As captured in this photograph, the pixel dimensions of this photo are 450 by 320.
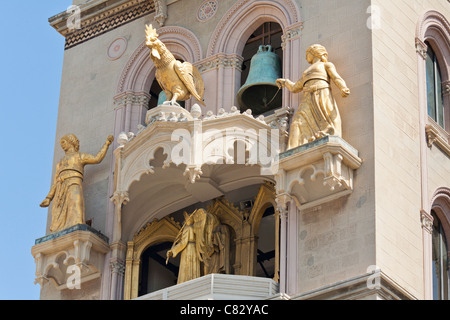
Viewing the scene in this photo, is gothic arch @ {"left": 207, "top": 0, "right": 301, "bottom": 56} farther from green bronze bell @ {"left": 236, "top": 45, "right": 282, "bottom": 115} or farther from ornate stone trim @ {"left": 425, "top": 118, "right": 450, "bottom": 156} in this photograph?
ornate stone trim @ {"left": 425, "top": 118, "right": 450, "bottom": 156}

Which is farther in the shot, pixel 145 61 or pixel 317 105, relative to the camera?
pixel 145 61

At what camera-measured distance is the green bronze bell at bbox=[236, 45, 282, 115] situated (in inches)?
1196

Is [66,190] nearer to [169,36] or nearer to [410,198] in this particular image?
[169,36]

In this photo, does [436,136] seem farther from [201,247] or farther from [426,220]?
[201,247]

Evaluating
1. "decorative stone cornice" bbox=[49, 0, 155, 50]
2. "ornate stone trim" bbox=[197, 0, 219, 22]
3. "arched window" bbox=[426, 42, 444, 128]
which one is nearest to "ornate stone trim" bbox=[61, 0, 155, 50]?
"decorative stone cornice" bbox=[49, 0, 155, 50]

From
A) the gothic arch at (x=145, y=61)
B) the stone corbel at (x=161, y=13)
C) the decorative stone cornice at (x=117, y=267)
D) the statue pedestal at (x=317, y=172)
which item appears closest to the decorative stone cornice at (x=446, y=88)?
the statue pedestal at (x=317, y=172)

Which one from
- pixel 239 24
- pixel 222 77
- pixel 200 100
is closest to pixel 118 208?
pixel 200 100

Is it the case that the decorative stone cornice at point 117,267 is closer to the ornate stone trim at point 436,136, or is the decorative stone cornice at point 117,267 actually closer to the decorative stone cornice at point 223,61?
the decorative stone cornice at point 223,61

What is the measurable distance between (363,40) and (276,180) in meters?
3.25

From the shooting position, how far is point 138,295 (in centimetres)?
3044

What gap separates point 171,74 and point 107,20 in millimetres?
3919

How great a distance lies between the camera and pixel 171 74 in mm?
30312
